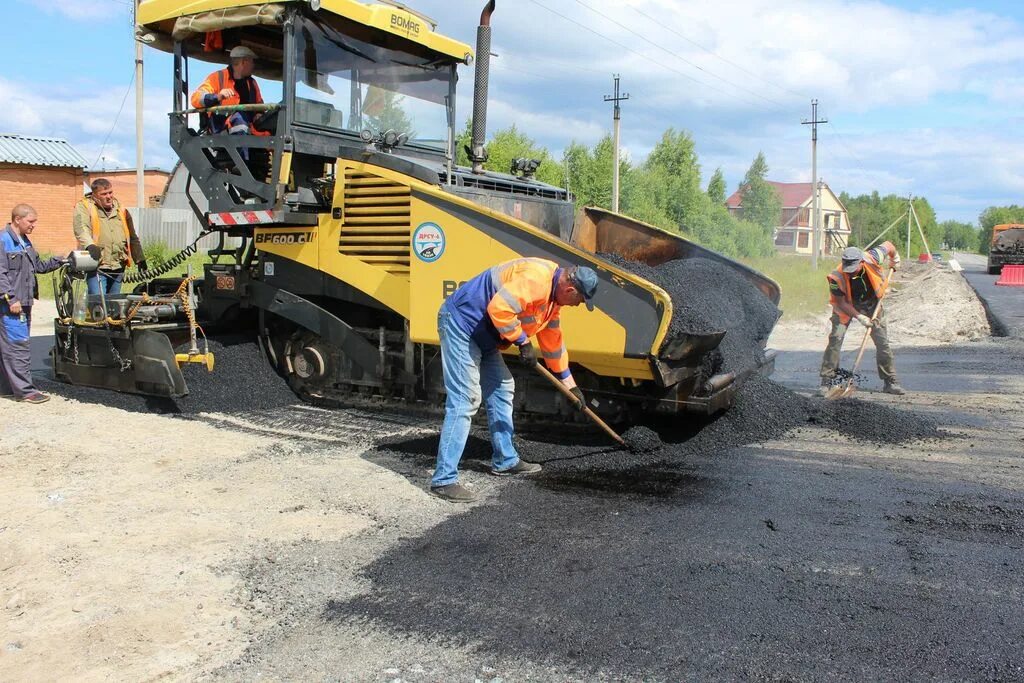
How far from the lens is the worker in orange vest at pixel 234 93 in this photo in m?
6.17

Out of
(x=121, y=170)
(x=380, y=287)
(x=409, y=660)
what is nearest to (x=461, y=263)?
(x=380, y=287)

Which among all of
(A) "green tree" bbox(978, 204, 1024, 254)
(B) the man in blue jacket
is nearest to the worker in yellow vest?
(B) the man in blue jacket

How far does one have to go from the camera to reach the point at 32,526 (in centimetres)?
382

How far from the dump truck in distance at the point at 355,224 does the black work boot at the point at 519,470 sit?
0.71 meters

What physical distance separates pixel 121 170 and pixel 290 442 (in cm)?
4109

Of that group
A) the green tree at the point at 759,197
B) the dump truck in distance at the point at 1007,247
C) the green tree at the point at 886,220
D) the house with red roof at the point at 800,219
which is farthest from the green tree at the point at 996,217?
the dump truck in distance at the point at 1007,247

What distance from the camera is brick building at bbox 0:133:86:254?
23.7 metres

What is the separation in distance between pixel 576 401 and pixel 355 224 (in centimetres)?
226

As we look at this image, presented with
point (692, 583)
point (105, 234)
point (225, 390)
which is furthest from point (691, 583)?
point (105, 234)

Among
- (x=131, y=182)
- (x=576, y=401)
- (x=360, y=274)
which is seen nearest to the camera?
(x=576, y=401)

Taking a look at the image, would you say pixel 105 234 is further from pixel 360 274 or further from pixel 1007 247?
pixel 1007 247

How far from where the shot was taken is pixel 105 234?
701 cm

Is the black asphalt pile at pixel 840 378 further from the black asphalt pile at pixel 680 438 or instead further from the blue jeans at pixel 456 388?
the blue jeans at pixel 456 388

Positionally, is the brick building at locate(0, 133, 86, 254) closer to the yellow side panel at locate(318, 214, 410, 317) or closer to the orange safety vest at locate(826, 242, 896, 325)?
the yellow side panel at locate(318, 214, 410, 317)
